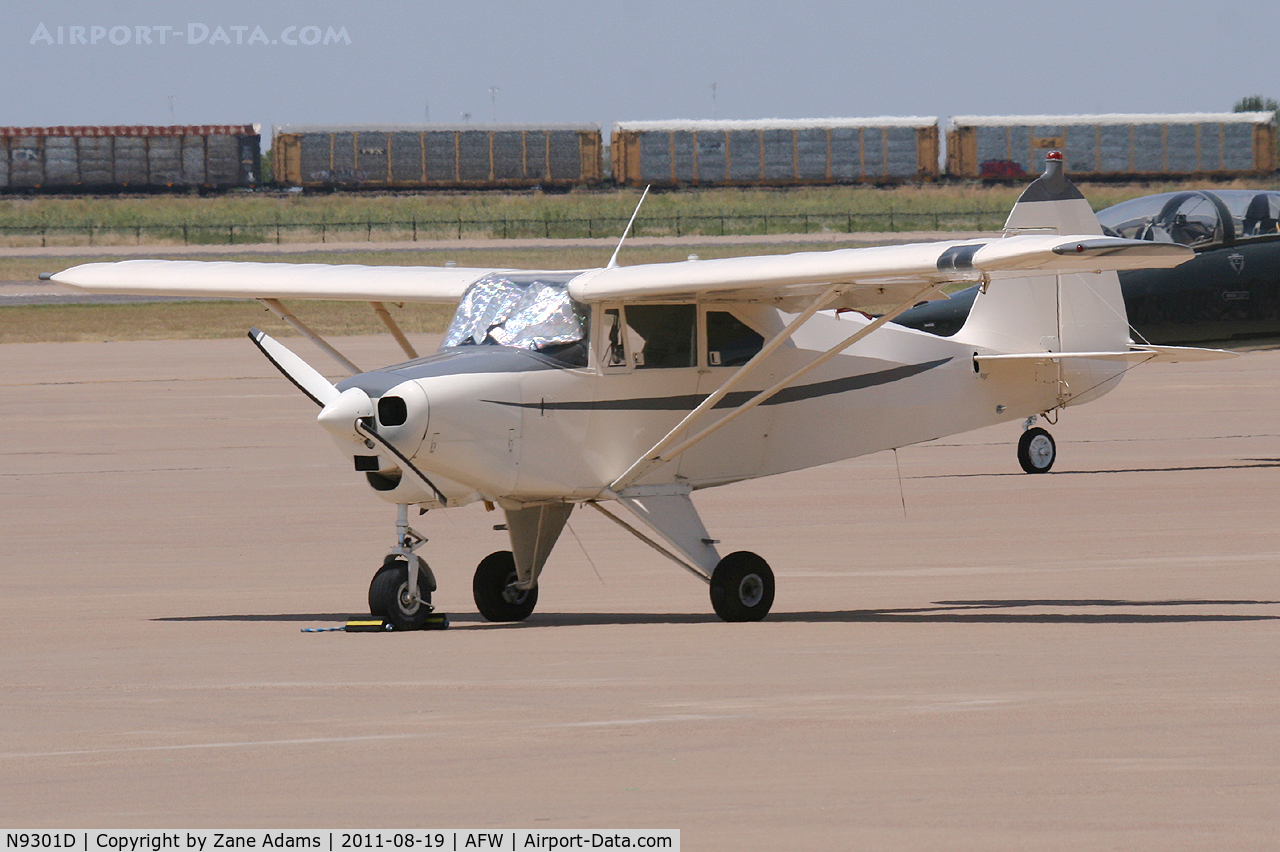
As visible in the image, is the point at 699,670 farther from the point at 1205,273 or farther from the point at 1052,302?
the point at 1205,273

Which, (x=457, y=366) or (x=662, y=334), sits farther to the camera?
(x=662, y=334)

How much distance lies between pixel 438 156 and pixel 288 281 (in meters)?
79.8

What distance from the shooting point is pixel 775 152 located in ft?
304

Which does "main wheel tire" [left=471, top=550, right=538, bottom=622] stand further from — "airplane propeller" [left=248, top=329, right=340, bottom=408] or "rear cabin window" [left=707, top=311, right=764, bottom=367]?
"rear cabin window" [left=707, top=311, right=764, bottom=367]

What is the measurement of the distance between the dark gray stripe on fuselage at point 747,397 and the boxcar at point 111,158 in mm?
84639

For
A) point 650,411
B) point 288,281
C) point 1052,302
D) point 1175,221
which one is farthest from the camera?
point 1175,221

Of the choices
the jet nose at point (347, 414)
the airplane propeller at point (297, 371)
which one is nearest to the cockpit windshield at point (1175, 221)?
the airplane propeller at point (297, 371)

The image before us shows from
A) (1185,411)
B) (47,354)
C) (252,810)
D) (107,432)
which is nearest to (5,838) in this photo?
(252,810)

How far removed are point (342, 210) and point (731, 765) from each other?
84022 mm

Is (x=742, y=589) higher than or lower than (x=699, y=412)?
lower

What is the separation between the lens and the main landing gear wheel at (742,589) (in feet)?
38.4

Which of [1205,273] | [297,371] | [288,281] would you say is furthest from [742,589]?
[1205,273]

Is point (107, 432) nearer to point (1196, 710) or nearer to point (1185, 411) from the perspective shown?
point (1185, 411)

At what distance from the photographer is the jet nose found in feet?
34.4
